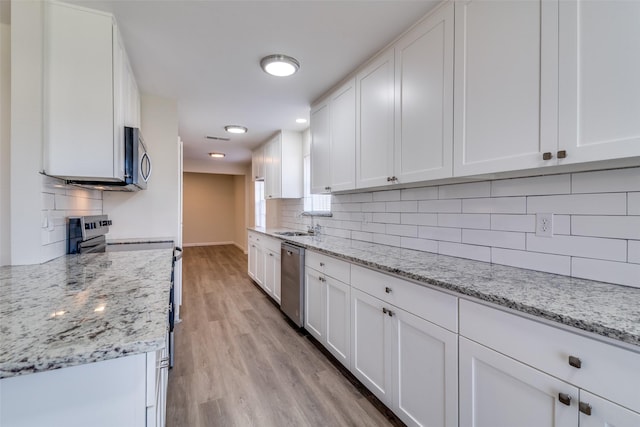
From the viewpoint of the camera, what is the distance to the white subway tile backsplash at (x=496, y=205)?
1530 millimetres

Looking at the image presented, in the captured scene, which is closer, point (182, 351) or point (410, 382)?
point (410, 382)

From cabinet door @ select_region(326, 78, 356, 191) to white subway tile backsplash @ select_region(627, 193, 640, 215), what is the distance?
5.35ft

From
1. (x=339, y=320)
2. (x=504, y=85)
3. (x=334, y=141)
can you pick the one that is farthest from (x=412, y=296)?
(x=334, y=141)

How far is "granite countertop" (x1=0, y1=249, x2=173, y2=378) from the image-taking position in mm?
640

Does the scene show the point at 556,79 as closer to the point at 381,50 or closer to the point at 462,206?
the point at 462,206

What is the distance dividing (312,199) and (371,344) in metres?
2.50

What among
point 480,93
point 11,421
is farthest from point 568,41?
point 11,421

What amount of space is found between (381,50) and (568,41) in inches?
49.0

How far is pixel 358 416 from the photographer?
170cm

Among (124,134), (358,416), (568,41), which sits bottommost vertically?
(358,416)

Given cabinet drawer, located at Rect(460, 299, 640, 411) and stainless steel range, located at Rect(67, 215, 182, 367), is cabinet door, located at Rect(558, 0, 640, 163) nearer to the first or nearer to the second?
cabinet drawer, located at Rect(460, 299, 640, 411)

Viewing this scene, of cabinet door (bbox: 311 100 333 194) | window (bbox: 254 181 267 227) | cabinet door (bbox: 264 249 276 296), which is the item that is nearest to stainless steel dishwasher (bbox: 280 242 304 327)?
cabinet door (bbox: 264 249 276 296)

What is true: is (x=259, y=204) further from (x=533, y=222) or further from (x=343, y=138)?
(x=533, y=222)

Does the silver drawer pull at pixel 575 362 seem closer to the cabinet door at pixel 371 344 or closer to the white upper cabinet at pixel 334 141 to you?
the cabinet door at pixel 371 344
